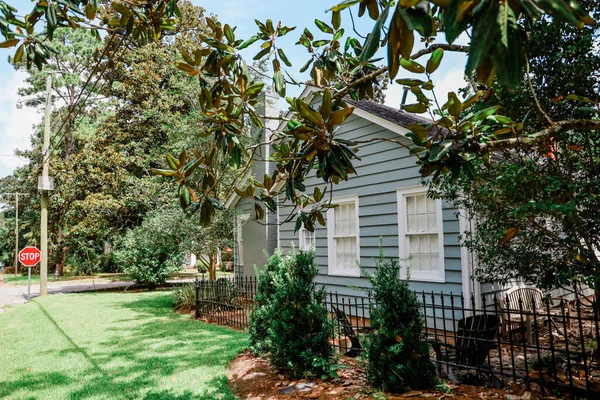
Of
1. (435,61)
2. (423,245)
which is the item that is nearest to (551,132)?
(435,61)

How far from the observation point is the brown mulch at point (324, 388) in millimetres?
4230

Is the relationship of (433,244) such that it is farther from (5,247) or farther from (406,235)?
(5,247)

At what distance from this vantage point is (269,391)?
4898 mm

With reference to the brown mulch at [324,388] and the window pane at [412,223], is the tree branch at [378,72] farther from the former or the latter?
the window pane at [412,223]

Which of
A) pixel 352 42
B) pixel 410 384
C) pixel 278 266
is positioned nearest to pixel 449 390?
pixel 410 384

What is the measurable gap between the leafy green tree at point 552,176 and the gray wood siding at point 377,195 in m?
2.64

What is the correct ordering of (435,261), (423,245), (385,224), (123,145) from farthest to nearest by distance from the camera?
(123,145), (385,224), (423,245), (435,261)

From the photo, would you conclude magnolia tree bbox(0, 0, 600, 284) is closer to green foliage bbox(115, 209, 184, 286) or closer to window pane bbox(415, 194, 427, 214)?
window pane bbox(415, 194, 427, 214)

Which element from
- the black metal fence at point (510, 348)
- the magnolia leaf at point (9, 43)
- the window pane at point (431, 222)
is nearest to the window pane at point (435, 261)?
the window pane at point (431, 222)

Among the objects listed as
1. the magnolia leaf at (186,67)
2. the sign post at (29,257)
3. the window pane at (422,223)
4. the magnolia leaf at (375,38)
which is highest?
the magnolia leaf at (186,67)

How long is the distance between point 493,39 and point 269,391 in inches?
190

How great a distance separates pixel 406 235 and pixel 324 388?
4.48 meters

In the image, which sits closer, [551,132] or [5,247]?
[551,132]

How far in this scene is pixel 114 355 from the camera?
23.5 ft
